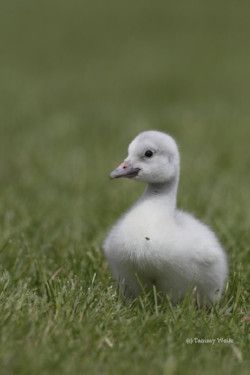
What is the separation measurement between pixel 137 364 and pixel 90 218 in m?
3.89

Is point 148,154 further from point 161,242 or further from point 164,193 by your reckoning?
point 161,242

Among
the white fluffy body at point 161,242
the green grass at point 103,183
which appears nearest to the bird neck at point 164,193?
the white fluffy body at point 161,242

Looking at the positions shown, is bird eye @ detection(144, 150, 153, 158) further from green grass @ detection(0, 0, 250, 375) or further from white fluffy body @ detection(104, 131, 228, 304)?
green grass @ detection(0, 0, 250, 375)

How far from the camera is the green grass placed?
427 cm

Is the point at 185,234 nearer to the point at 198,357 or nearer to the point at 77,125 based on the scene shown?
the point at 198,357

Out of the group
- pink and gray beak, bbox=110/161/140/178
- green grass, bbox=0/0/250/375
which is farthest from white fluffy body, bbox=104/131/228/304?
green grass, bbox=0/0/250/375

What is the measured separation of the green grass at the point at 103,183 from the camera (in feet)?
14.0

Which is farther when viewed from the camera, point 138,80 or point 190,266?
point 138,80

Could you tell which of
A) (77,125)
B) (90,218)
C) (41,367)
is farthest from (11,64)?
(41,367)

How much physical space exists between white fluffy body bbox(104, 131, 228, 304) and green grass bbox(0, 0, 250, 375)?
13 centimetres

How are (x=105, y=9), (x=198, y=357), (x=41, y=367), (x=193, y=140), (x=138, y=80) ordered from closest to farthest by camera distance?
(x=41, y=367) < (x=198, y=357) < (x=193, y=140) < (x=138, y=80) < (x=105, y=9)

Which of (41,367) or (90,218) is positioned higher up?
(41,367)

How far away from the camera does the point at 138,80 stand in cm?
1894

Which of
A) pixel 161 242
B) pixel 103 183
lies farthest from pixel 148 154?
pixel 103 183
